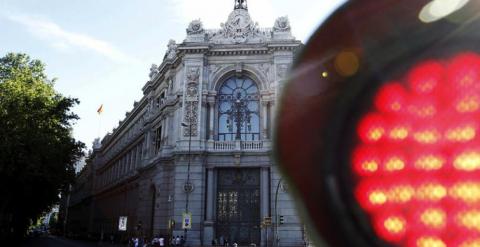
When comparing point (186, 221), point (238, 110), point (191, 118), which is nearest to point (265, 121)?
point (238, 110)

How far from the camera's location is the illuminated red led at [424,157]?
1.51 meters

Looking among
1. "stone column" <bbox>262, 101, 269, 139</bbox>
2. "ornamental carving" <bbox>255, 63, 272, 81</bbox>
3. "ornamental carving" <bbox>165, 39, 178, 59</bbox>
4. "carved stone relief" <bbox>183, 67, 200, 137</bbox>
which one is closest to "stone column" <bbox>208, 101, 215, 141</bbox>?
"carved stone relief" <bbox>183, 67, 200, 137</bbox>

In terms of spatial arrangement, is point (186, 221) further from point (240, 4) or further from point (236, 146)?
→ point (240, 4)

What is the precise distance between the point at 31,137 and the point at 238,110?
15370 mm

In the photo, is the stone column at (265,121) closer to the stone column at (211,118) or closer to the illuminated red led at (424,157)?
the stone column at (211,118)

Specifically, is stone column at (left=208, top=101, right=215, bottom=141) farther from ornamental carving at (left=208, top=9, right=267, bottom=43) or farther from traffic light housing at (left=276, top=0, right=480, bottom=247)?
traffic light housing at (left=276, top=0, right=480, bottom=247)

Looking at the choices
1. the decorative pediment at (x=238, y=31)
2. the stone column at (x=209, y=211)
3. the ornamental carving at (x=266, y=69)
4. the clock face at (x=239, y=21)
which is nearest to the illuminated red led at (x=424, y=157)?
the stone column at (x=209, y=211)

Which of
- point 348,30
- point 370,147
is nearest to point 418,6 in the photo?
point 348,30

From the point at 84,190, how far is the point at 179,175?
201 feet

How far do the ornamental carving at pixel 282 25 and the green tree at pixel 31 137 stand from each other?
16.4 metres

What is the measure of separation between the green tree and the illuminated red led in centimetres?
2754

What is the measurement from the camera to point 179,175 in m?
35.1

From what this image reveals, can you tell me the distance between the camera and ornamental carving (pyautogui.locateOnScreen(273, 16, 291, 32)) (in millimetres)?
37344

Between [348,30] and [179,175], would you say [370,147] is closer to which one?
[348,30]
